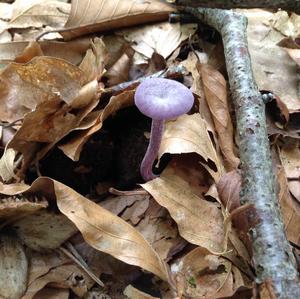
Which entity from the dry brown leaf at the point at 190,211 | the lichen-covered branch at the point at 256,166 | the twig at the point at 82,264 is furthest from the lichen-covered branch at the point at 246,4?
the twig at the point at 82,264

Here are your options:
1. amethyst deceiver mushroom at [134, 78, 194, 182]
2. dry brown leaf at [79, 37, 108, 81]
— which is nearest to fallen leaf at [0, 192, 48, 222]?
amethyst deceiver mushroom at [134, 78, 194, 182]

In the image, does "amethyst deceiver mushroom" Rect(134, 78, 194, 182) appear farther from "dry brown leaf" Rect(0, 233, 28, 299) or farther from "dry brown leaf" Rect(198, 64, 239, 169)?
"dry brown leaf" Rect(0, 233, 28, 299)

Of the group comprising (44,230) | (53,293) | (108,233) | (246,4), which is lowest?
(53,293)

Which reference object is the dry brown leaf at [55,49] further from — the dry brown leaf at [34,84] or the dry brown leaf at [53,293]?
the dry brown leaf at [53,293]

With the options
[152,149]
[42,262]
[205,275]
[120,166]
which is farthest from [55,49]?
[205,275]

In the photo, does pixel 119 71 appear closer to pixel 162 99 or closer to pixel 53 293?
pixel 162 99

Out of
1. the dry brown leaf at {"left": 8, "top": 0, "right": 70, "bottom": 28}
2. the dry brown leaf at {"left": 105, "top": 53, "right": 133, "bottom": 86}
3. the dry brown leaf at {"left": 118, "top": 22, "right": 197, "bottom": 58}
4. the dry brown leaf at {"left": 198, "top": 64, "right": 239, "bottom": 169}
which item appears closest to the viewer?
the dry brown leaf at {"left": 198, "top": 64, "right": 239, "bottom": 169}

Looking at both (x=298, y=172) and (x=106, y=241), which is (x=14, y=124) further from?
(x=298, y=172)
